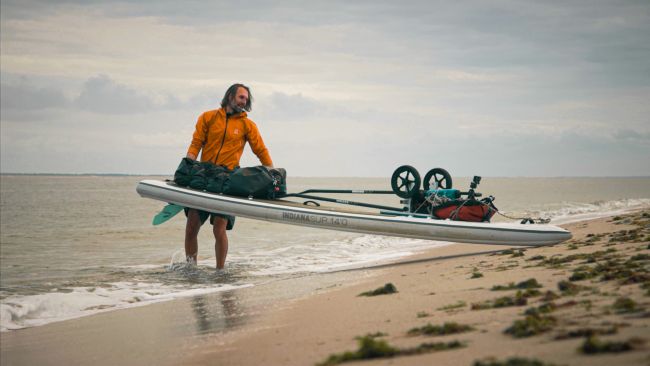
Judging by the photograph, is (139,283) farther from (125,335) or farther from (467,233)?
(467,233)

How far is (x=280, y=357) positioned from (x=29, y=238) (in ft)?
54.8

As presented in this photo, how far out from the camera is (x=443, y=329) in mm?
3742

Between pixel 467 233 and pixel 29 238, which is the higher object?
pixel 467 233

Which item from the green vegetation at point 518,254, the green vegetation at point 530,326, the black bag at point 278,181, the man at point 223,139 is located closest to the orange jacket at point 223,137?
the man at point 223,139

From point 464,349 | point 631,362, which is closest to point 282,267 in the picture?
point 464,349

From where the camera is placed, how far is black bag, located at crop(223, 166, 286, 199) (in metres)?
8.82

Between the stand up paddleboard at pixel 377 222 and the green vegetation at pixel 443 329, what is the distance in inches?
189

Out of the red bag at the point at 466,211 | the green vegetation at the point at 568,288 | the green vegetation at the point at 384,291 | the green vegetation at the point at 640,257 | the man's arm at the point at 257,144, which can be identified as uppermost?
the man's arm at the point at 257,144

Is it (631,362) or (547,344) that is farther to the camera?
(547,344)

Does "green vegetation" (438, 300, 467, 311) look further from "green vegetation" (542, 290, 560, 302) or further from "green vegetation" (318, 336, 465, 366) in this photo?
"green vegetation" (318, 336, 465, 366)

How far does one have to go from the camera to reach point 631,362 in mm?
2689

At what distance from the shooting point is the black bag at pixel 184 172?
29.0 feet

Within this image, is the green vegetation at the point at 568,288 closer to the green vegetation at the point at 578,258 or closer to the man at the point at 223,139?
the green vegetation at the point at 578,258

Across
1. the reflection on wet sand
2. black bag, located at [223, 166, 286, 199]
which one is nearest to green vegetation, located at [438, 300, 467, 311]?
the reflection on wet sand
